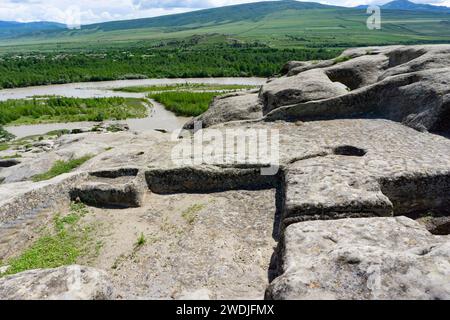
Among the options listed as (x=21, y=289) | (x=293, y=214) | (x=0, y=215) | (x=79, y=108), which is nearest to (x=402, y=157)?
(x=293, y=214)

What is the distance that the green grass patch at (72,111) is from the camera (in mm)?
39344

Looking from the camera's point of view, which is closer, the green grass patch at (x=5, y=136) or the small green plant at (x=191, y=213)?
the small green plant at (x=191, y=213)

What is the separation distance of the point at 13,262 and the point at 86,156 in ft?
33.9

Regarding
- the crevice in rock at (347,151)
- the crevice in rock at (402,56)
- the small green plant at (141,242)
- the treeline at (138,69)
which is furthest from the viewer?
the treeline at (138,69)

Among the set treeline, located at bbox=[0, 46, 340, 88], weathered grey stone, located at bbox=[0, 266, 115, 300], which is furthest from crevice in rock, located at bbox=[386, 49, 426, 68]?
treeline, located at bbox=[0, 46, 340, 88]

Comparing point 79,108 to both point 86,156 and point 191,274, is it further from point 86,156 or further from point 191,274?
point 191,274

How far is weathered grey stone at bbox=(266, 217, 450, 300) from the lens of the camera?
4737mm

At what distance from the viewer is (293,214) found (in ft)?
25.7

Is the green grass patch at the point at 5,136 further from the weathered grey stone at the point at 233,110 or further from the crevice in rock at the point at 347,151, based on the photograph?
the crevice in rock at the point at 347,151

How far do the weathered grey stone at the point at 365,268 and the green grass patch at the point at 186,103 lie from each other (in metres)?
32.9

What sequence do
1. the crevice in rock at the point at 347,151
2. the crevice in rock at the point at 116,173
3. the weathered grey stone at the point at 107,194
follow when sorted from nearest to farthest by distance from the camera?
the crevice in rock at the point at 347,151
the weathered grey stone at the point at 107,194
the crevice in rock at the point at 116,173

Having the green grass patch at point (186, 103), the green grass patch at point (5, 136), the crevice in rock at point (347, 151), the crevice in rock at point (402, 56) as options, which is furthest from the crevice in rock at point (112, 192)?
the green grass patch at point (186, 103)

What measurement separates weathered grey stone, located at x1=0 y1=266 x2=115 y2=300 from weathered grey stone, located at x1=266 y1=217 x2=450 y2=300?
2309 mm

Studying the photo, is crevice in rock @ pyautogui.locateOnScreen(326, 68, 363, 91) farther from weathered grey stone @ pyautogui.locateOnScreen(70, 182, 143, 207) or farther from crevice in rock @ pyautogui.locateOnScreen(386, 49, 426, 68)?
weathered grey stone @ pyautogui.locateOnScreen(70, 182, 143, 207)
